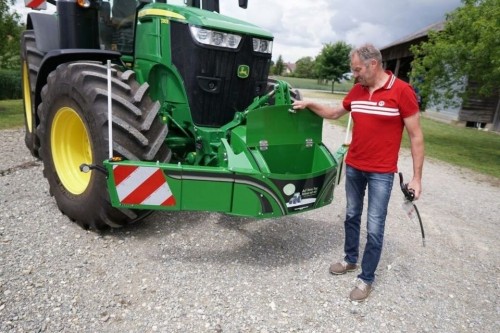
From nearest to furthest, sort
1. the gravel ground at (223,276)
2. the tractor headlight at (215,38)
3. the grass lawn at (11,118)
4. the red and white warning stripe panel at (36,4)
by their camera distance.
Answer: the gravel ground at (223,276), the tractor headlight at (215,38), the red and white warning stripe panel at (36,4), the grass lawn at (11,118)

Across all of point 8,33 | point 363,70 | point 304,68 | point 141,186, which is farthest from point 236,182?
point 304,68

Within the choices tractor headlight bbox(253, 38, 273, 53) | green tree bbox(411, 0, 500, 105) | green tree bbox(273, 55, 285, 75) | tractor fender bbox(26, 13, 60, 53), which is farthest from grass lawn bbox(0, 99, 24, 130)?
green tree bbox(273, 55, 285, 75)

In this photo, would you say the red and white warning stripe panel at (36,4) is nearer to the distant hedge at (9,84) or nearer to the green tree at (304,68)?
the distant hedge at (9,84)

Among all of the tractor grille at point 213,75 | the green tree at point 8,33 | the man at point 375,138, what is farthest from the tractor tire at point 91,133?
the green tree at point 8,33

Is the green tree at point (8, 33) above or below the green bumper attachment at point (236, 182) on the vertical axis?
above

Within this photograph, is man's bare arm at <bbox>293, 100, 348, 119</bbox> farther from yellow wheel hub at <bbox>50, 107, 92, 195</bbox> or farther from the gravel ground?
yellow wheel hub at <bbox>50, 107, 92, 195</bbox>

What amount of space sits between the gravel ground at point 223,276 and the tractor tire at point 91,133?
0.96 ft

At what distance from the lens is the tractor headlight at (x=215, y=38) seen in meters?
3.59

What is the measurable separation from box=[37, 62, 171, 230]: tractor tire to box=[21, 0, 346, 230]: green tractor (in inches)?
0.4

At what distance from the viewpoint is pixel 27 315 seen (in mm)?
2523

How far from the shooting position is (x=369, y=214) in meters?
3.09

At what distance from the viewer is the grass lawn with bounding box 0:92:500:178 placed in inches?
357

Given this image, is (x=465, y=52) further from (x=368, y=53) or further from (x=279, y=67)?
(x=279, y=67)

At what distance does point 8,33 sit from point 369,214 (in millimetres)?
11490
